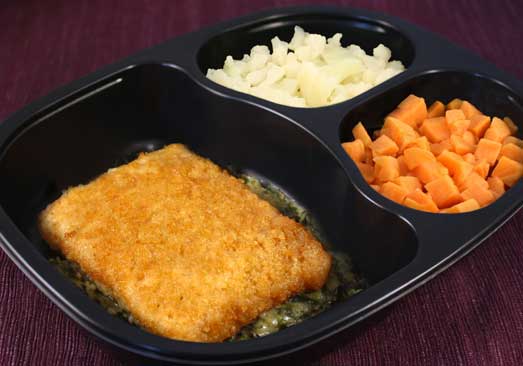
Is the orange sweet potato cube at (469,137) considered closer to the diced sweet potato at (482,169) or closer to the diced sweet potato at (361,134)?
the diced sweet potato at (482,169)

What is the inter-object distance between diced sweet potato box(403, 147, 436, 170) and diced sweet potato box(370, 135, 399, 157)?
5 cm

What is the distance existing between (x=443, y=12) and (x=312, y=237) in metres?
1.56

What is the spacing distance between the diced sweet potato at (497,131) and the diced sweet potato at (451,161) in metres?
0.13

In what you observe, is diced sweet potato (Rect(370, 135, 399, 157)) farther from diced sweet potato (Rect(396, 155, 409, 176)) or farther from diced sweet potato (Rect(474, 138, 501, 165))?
diced sweet potato (Rect(474, 138, 501, 165))

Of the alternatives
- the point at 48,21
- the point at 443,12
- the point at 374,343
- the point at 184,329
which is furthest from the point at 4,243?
the point at 443,12

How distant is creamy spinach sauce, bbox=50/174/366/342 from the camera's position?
1639 mm

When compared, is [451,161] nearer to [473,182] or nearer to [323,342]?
[473,182]

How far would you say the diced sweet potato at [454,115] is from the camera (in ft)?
6.38

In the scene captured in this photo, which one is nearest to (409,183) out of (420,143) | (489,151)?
(420,143)

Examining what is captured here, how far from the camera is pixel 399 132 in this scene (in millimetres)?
1901

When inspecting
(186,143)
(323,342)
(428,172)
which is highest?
(428,172)

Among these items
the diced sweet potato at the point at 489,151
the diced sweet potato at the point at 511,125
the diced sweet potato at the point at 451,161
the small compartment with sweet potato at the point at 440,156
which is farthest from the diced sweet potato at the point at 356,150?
the diced sweet potato at the point at 511,125

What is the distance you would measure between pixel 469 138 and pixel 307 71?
0.52 m

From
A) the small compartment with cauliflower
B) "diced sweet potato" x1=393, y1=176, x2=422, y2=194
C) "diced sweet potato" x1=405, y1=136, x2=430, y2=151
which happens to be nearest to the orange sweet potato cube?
"diced sweet potato" x1=405, y1=136, x2=430, y2=151
